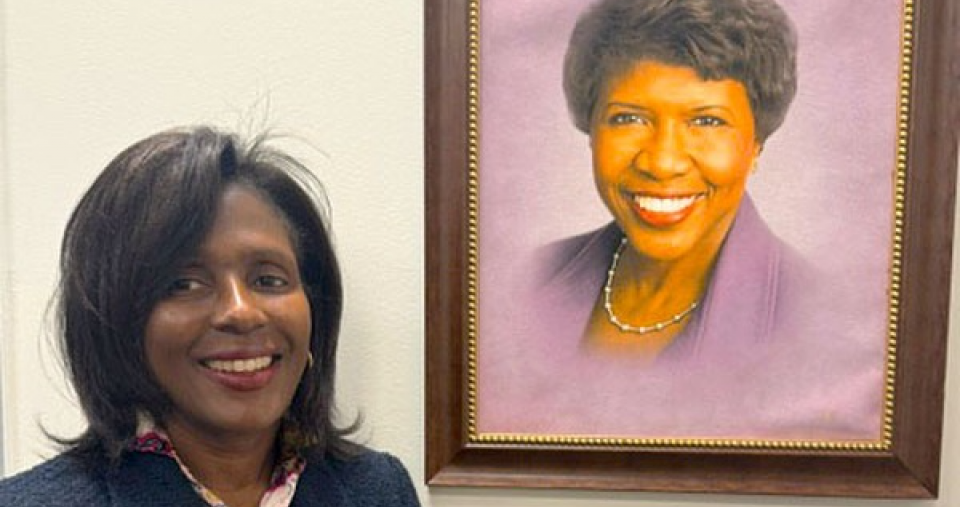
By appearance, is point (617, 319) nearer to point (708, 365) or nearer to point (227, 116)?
point (708, 365)

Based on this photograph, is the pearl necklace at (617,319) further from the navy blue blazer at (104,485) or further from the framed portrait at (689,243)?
the navy blue blazer at (104,485)

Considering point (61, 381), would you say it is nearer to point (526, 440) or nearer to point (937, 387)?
point (526, 440)

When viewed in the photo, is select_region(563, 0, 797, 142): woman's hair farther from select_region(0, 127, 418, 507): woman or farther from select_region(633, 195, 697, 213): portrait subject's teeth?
select_region(0, 127, 418, 507): woman

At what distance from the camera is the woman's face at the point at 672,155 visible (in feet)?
3.07

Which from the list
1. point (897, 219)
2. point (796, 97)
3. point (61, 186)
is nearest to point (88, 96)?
point (61, 186)

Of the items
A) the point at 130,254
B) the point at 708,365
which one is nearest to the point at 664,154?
the point at 708,365

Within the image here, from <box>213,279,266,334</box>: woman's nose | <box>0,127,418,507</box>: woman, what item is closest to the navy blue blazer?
<box>0,127,418,507</box>: woman

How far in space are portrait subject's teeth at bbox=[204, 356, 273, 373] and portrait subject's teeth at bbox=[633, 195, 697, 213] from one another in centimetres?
43

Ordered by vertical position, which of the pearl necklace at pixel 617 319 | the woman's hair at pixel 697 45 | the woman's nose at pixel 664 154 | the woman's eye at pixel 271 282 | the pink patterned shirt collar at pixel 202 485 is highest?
the woman's hair at pixel 697 45

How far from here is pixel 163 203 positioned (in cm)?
70

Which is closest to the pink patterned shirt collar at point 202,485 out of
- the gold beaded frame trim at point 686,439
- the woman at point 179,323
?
the woman at point 179,323

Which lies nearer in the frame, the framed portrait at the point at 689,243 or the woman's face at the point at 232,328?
the woman's face at the point at 232,328

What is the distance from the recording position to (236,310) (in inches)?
27.8

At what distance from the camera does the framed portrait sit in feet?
3.05
